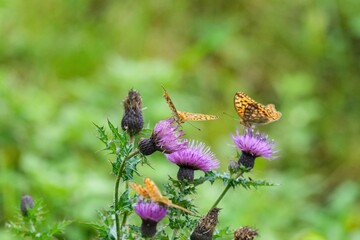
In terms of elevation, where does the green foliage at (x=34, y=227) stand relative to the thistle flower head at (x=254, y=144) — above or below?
below

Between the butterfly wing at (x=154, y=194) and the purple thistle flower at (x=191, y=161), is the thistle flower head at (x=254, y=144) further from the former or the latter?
the butterfly wing at (x=154, y=194)

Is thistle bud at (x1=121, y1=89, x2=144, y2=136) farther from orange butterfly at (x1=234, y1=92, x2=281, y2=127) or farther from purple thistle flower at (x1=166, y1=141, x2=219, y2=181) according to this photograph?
orange butterfly at (x1=234, y1=92, x2=281, y2=127)

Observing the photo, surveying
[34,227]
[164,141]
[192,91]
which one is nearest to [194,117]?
[164,141]

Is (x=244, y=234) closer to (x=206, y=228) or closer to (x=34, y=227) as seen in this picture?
(x=206, y=228)

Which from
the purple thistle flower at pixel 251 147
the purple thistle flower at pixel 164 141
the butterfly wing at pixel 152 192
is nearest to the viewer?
the butterfly wing at pixel 152 192

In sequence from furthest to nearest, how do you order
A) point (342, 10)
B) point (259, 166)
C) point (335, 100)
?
point (342, 10) < point (335, 100) < point (259, 166)

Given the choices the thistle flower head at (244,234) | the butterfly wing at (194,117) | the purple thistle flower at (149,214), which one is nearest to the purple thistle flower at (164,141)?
the butterfly wing at (194,117)

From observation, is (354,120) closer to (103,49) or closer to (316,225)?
(316,225)

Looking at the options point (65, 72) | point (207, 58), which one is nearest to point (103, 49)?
point (65, 72)
